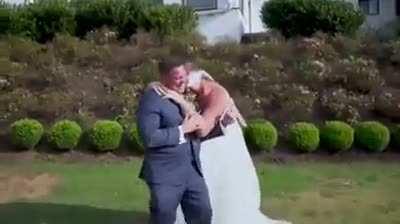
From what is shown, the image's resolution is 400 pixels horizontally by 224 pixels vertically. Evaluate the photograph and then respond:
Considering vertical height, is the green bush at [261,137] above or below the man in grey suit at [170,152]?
below

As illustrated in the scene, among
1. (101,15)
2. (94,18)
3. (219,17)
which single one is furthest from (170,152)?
(219,17)

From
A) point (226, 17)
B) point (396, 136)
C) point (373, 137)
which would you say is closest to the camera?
point (373, 137)

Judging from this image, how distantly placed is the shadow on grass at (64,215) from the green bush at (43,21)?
8247 mm

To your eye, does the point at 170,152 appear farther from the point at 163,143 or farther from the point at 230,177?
the point at 230,177

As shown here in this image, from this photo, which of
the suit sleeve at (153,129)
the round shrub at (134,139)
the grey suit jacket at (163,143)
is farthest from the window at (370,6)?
the suit sleeve at (153,129)

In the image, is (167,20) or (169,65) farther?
(167,20)

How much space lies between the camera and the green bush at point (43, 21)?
1912cm

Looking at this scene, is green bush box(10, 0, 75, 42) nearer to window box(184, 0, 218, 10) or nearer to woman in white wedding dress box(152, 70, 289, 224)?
window box(184, 0, 218, 10)

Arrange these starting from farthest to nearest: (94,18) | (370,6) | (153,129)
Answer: (370,6) < (94,18) < (153,129)

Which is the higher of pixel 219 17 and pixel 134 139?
pixel 219 17

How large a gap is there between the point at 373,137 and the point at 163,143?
6604 mm

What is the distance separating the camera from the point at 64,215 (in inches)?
424

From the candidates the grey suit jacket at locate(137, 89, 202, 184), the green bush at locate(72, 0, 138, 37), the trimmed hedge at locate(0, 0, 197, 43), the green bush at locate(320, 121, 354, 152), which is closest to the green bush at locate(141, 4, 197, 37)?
the trimmed hedge at locate(0, 0, 197, 43)

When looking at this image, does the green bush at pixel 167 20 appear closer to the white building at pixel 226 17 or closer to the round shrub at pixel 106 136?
the white building at pixel 226 17
